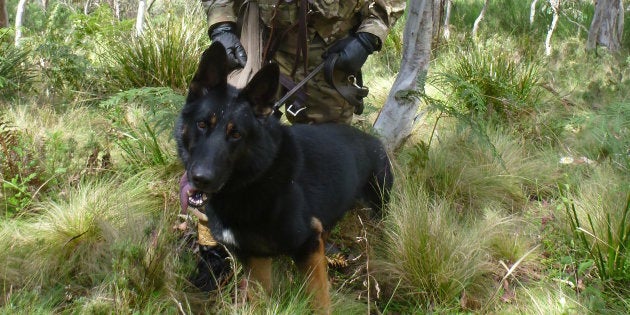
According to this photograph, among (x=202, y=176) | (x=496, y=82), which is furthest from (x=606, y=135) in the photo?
(x=202, y=176)

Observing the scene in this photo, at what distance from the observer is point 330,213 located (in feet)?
11.0

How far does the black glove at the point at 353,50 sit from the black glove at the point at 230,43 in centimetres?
60

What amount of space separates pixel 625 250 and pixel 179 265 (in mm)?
2618

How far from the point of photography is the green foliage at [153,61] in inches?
259

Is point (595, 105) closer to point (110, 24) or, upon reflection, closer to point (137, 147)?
point (137, 147)

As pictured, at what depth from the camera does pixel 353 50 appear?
12.6 feet

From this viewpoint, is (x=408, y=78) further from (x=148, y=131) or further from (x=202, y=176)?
(x=202, y=176)

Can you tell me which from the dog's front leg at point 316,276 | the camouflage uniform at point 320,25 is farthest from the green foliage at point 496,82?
the dog's front leg at point 316,276

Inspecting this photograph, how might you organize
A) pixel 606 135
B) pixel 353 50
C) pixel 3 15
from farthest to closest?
1. pixel 3 15
2. pixel 606 135
3. pixel 353 50

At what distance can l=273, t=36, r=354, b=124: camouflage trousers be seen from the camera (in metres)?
4.16

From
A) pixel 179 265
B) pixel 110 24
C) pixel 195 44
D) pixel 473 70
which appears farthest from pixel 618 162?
pixel 110 24

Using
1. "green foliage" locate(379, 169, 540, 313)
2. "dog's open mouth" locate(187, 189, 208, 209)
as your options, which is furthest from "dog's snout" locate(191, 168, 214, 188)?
"green foliage" locate(379, 169, 540, 313)

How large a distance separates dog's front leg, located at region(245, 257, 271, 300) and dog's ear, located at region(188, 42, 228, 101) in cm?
96

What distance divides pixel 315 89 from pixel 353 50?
0.51 m
